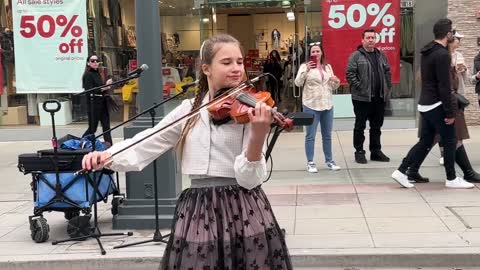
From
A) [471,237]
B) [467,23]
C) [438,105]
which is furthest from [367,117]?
[467,23]

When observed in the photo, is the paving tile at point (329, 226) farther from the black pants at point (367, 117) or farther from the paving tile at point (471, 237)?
the black pants at point (367, 117)

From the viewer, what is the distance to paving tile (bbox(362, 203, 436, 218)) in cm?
650

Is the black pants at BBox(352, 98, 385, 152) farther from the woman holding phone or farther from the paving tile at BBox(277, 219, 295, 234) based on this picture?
the paving tile at BBox(277, 219, 295, 234)

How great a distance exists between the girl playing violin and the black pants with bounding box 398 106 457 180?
4911mm

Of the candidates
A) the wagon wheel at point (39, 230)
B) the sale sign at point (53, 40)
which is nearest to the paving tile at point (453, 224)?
the wagon wheel at point (39, 230)

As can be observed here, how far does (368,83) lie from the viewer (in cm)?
915

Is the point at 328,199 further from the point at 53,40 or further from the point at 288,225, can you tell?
the point at 53,40

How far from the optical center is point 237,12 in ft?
50.5

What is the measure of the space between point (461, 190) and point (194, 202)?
5361mm

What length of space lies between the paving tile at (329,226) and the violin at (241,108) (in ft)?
11.4

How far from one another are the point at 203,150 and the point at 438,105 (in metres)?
5.09

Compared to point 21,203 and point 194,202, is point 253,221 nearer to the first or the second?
point 194,202

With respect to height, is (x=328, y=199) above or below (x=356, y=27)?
below

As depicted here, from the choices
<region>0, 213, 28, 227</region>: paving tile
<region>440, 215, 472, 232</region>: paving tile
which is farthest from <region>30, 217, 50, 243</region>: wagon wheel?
<region>440, 215, 472, 232</region>: paving tile
